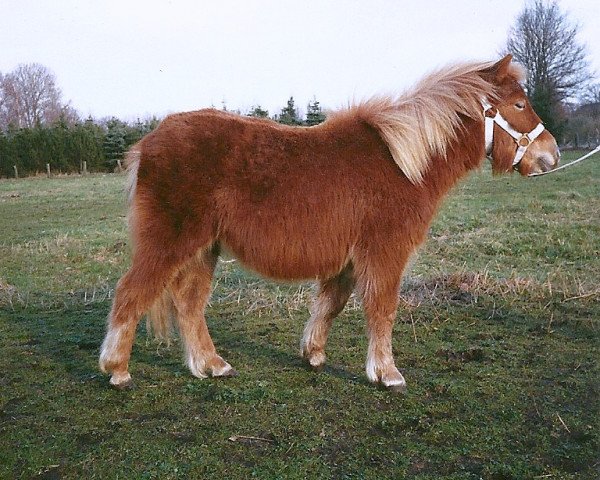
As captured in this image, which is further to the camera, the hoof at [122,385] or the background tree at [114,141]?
the background tree at [114,141]

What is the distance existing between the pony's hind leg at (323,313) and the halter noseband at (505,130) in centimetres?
146

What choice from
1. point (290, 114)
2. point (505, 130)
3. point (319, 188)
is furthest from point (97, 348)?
point (290, 114)

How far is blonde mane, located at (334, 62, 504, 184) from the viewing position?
3.72 meters

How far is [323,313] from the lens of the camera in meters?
4.23

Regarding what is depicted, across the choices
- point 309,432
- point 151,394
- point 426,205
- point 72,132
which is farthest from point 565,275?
point 72,132

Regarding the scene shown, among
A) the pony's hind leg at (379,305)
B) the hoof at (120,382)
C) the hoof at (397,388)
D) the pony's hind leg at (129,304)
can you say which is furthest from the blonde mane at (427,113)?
the hoof at (120,382)

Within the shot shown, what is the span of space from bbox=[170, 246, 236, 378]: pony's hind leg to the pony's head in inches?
89.4

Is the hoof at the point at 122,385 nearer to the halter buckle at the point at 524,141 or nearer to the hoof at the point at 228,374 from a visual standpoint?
the hoof at the point at 228,374

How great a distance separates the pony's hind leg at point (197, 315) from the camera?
13.3ft

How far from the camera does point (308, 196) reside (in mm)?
3701

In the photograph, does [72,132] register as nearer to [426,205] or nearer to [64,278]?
[64,278]

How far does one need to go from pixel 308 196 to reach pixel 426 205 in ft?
2.79

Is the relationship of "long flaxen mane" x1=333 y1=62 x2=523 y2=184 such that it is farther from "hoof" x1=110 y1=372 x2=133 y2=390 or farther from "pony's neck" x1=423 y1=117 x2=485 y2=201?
"hoof" x1=110 y1=372 x2=133 y2=390

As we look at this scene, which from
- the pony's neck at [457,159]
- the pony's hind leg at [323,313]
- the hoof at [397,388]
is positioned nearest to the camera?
the hoof at [397,388]
